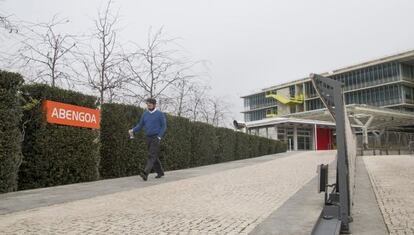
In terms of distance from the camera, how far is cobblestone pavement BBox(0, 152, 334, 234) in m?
4.52

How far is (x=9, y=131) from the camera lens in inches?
296

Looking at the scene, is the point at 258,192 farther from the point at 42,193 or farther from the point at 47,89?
the point at 47,89

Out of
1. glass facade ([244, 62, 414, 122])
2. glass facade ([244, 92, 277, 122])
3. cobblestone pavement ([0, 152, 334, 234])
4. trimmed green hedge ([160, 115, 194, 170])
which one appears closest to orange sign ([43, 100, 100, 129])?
cobblestone pavement ([0, 152, 334, 234])

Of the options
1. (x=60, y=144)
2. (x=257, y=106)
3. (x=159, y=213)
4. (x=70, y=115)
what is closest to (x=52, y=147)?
(x=60, y=144)

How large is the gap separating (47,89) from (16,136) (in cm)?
140

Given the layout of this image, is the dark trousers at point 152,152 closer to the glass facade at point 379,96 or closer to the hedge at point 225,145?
the hedge at point 225,145

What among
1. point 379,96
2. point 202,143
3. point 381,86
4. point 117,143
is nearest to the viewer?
point 117,143

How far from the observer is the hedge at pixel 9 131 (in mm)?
7418

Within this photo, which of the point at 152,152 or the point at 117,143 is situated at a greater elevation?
the point at 117,143

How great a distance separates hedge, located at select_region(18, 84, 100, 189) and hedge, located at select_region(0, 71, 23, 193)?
1.95 ft

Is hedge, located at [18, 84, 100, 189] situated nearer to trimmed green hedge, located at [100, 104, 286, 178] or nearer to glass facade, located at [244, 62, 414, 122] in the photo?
trimmed green hedge, located at [100, 104, 286, 178]

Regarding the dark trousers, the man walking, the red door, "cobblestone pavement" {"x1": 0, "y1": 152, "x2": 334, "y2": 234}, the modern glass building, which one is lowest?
"cobblestone pavement" {"x1": 0, "y1": 152, "x2": 334, "y2": 234}

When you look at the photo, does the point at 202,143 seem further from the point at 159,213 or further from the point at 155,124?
the point at 159,213

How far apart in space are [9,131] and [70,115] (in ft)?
6.49
